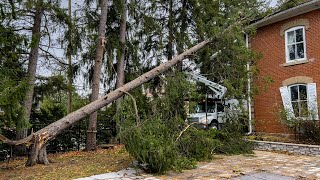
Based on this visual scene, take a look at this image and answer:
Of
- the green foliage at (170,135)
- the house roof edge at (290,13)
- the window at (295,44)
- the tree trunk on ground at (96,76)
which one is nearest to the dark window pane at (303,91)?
the window at (295,44)

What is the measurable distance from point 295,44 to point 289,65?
90 cm

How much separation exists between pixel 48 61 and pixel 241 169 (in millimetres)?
8257

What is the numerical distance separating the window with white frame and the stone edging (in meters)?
1.15

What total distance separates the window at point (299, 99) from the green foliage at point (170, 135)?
97.9 inches

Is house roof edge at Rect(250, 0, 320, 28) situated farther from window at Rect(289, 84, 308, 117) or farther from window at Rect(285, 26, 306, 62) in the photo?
window at Rect(289, 84, 308, 117)

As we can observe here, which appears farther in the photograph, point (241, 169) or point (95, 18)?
point (95, 18)

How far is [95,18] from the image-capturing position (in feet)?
39.0

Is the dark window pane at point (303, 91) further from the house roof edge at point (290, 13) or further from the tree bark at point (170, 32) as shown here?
the tree bark at point (170, 32)

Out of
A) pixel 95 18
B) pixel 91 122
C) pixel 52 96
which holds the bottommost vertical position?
pixel 91 122

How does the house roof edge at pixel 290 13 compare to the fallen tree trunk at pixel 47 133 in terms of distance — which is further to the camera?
the house roof edge at pixel 290 13

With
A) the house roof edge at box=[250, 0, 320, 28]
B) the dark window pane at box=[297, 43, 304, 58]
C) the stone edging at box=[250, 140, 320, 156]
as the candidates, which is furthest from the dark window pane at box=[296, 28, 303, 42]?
the stone edging at box=[250, 140, 320, 156]

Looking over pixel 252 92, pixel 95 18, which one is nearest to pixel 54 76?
pixel 95 18

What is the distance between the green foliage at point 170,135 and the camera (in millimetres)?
6520

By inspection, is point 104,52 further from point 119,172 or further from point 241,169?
point 241,169
